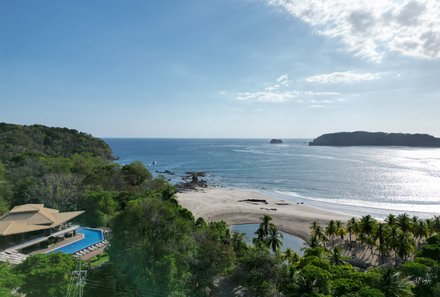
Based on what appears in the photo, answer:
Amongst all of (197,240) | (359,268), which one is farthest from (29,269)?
(359,268)

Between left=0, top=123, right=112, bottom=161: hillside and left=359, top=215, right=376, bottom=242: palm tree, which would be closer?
left=359, top=215, right=376, bottom=242: palm tree

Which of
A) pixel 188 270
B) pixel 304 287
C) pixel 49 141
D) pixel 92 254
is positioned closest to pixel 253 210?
pixel 92 254

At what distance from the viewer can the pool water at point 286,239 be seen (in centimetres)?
4391

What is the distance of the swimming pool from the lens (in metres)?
30.3

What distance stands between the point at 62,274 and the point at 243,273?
13732mm

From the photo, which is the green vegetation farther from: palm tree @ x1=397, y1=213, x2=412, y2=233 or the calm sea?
the calm sea

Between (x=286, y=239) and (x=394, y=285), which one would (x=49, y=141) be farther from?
(x=394, y=285)

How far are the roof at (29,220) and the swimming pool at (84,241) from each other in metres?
3.13

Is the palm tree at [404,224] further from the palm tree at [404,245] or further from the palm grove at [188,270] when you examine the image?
the palm grove at [188,270]

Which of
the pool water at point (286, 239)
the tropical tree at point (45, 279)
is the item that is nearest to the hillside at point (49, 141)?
the pool water at point (286, 239)

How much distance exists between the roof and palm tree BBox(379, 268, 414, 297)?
33204 millimetres

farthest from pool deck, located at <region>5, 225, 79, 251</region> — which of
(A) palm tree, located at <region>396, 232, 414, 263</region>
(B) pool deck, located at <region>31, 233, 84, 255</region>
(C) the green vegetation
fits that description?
(A) palm tree, located at <region>396, 232, 414, 263</region>

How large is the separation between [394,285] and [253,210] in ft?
144

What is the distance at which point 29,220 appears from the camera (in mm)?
31891
